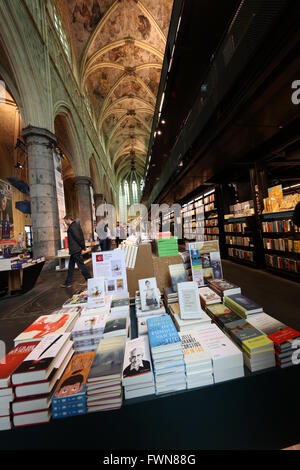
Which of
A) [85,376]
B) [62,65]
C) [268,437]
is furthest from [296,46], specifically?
[62,65]

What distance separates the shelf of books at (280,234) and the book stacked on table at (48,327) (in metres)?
4.11

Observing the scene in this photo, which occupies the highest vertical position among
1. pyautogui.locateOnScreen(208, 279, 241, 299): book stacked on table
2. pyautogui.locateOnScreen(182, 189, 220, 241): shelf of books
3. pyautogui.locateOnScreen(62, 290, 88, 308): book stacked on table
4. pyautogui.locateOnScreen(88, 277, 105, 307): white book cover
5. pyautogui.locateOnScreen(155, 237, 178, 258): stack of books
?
pyautogui.locateOnScreen(182, 189, 220, 241): shelf of books

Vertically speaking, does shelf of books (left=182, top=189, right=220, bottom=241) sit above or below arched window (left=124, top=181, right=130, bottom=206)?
below

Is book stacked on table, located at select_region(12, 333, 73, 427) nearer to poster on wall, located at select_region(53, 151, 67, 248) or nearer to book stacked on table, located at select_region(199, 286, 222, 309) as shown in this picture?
book stacked on table, located at select_region(199, 286, 222, 309)

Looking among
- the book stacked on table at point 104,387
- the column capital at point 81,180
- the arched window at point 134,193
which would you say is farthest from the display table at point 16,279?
the arched window at point 134,193

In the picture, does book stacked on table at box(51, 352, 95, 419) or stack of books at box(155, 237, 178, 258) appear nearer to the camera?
book stacked on table at box(51, 352, 95, 419)

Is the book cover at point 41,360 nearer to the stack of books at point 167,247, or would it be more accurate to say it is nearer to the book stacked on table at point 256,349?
the book stacked on table at point 256,349

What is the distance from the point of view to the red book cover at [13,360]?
733mm

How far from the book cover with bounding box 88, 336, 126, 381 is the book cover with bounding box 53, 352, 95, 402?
0.05m

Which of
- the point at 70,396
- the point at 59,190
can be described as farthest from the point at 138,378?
the point at 59,190

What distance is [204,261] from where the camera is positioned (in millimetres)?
1854

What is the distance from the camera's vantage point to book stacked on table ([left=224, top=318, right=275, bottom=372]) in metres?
0.88

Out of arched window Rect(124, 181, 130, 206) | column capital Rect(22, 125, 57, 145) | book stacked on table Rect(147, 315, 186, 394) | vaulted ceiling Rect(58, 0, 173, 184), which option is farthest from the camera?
arched window Rect(124, 181, 130, 206)

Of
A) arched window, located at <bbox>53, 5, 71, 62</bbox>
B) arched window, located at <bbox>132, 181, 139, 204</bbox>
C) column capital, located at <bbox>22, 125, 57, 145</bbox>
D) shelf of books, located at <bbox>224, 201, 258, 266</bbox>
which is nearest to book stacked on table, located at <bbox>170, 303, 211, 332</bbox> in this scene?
shelf of books, located at <bbox>224, 201, 258, 266</bbox>
